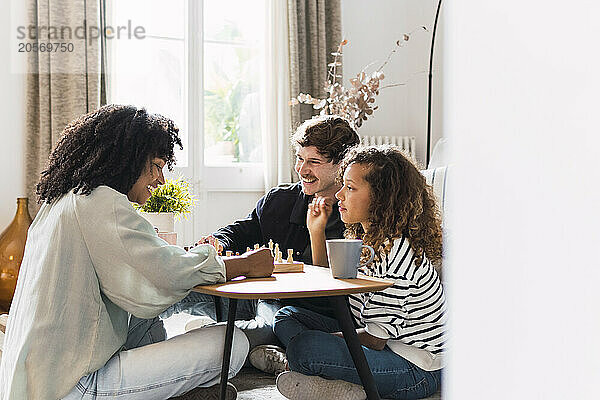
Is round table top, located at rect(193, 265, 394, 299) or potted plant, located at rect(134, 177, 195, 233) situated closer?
round table top, located at rect(193, 265, 394, 299)

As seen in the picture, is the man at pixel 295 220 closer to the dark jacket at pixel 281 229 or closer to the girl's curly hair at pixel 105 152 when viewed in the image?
the dark jacket at pixel 281 229

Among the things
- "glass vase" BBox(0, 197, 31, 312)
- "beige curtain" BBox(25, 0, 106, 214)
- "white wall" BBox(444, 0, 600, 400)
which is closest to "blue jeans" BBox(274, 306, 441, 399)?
"white wall" BBox(444, 0, 600, 400)

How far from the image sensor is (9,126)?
363 cm

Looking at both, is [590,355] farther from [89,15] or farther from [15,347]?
[89,15]

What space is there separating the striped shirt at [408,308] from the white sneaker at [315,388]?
0.50 feet

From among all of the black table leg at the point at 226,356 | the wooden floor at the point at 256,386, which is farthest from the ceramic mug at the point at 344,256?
the wooden floor at the point at 256,386

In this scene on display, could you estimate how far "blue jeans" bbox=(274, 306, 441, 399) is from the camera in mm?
1677

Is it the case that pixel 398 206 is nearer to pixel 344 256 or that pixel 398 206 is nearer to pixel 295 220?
pixel 344 256

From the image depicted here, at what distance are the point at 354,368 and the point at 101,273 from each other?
727 millimetres

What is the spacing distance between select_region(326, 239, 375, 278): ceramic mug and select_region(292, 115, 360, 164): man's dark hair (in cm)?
68

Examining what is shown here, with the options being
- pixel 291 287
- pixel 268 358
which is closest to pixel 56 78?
pixel 268 358

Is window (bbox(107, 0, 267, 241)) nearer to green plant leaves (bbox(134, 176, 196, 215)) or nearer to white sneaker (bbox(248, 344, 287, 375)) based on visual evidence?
green plant leaves (bbox(134, 176, 196, 215))

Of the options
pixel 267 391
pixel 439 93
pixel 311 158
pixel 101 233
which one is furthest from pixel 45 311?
pixel 439 93

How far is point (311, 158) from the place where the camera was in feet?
6.89
